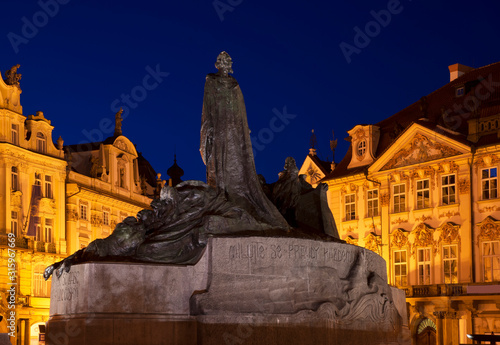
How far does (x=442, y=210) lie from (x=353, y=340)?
21.0m

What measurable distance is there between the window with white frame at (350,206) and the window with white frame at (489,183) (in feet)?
20.8

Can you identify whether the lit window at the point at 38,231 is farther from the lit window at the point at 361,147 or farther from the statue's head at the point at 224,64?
the statue's head at the point at 224,64

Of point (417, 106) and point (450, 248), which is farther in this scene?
point (417, 106)

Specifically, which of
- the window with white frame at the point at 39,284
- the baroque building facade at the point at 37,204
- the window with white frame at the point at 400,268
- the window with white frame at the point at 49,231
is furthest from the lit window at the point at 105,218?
the window with white frame at the point at 400,268

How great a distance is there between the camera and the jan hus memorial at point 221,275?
10.3m

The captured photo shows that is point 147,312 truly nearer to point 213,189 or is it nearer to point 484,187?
point 213,189

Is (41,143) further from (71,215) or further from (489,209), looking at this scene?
(489,209)

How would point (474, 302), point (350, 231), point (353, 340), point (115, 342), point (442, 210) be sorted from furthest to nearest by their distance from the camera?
point (350, 231)
point (442, 210)
point (474, 302)
point (353, 340)
point (115, 342)

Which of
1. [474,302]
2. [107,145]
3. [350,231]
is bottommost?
[474,302]

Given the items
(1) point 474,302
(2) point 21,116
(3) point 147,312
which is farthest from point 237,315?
(2) point 21,116

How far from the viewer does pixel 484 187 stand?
30.6m


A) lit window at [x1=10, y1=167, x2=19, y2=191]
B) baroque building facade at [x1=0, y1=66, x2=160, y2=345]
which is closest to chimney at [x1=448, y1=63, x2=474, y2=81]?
baroque building facade at [x1=0, y1=66, x2=160, y2=345]

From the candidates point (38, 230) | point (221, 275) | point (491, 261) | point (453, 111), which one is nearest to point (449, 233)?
point (491, 261)

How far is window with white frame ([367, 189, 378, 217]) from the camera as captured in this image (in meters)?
34.7
